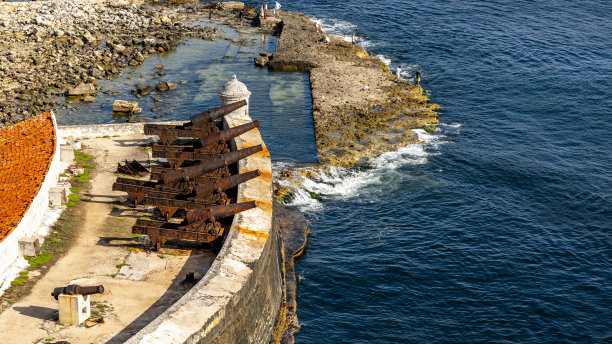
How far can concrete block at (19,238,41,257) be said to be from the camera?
2162cm

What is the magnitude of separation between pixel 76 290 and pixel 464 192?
28.1 metres

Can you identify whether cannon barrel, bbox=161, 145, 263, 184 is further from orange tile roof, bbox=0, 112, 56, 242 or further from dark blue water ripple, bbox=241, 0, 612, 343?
dark blue water ripple, bbox=241, 0, 612, 343

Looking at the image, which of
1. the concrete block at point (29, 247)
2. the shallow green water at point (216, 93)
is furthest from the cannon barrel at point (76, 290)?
the shallow green water at point (216, 93)

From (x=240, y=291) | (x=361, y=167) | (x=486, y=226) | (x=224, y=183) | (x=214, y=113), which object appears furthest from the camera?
(x=361, y=167)

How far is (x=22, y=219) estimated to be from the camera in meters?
21.9

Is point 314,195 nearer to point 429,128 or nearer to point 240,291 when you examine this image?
point 429,128

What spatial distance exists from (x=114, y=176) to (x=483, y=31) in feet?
185

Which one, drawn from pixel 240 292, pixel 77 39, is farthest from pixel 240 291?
pixel 77 39

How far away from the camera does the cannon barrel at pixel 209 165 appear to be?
25422mm

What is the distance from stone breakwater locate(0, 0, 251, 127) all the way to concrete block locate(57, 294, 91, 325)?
34.7 meters

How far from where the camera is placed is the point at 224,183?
25141 mm

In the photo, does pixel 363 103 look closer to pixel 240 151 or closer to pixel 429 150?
pixel 429 150

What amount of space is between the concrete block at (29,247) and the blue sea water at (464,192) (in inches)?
437

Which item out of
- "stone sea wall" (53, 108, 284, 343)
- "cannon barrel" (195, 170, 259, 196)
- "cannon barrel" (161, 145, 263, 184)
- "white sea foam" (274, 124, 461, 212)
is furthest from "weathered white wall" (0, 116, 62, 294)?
"white sea foam" (274, 124, 461, 212)
